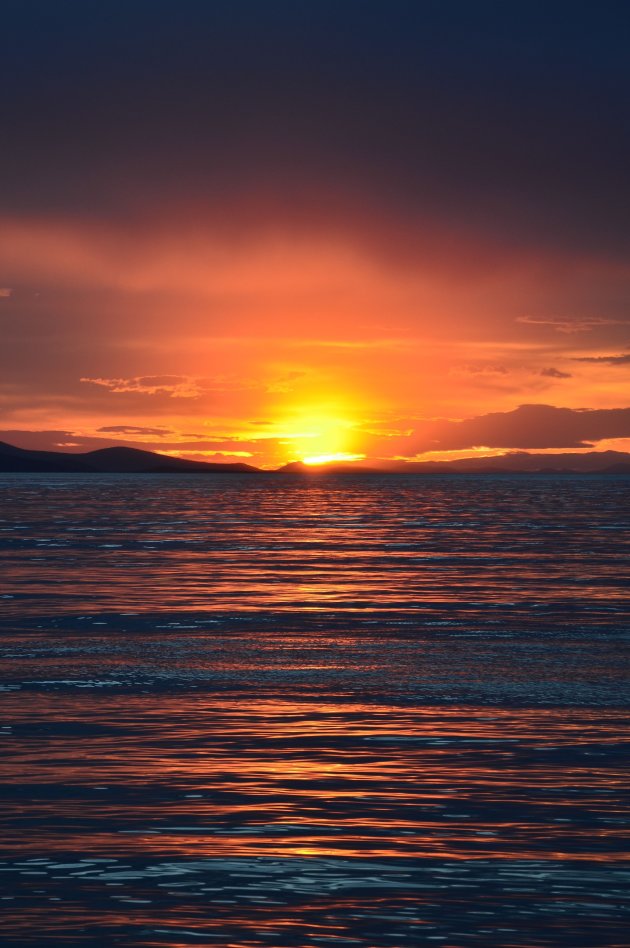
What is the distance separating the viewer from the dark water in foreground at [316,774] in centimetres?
903

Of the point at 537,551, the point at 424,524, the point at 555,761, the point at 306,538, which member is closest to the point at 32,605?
the point at 555,761

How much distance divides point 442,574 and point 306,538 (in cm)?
2499

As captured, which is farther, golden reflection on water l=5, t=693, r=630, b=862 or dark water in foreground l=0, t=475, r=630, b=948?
golden reflection on water l=5, t=693, r=630, b=862

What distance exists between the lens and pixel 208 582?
37.7m

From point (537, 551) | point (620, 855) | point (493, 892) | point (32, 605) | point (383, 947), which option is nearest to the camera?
point (383, 947)

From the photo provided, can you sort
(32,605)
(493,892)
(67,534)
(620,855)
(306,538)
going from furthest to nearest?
(67,534) < (306,538) < (32,605) < (620,855) < (493,892)

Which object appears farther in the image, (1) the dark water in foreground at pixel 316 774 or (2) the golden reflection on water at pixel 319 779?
(2) the golden reflection on water at pixel 319 779

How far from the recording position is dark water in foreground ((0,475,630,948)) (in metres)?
9.03

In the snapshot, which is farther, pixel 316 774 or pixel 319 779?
pixel 316 774

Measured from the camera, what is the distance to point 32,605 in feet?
101

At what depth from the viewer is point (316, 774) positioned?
1284cm

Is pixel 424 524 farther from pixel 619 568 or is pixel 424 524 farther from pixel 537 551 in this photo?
pixel 619 568

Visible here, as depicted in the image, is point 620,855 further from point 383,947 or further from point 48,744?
point 48,744

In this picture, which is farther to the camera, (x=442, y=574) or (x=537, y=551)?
(x=537, y=551)
